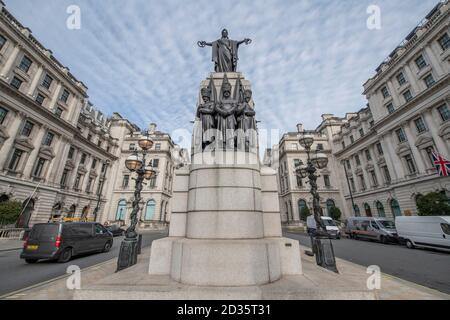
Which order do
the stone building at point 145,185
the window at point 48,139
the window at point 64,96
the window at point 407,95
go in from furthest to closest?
the stone building at point 145,185, the window at point 64,96, the window at point 48,139, the window at point 407,95

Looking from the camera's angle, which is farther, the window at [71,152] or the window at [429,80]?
the window at [71,152]

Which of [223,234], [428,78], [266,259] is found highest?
[428,78]

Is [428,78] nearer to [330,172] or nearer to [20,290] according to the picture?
[330,172]

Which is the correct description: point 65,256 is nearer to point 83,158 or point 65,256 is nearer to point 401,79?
point 83,158

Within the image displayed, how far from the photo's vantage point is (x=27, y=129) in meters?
22.4

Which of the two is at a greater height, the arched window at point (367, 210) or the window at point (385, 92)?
the window at point (385, 92)

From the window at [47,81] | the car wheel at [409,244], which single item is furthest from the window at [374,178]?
the window at [47,81]

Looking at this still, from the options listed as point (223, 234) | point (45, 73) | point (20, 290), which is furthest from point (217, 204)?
point (45, 73)

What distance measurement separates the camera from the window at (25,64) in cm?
2195

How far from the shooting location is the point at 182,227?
5.52 m

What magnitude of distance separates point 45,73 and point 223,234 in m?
33.2

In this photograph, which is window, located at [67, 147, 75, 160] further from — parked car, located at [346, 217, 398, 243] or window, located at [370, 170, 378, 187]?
window, located at [370, 170, 378, 187]

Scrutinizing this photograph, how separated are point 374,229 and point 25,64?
40687 mm

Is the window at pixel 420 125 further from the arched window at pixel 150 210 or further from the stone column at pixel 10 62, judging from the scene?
the stone column at pixel 10 62
